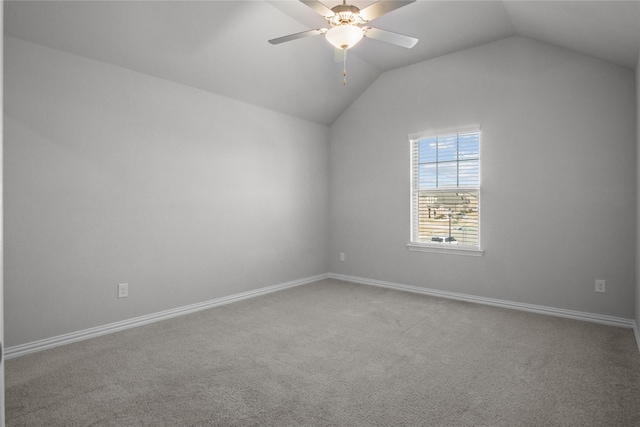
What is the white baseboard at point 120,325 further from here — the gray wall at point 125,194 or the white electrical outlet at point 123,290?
the white electrical outlet at point 123,290

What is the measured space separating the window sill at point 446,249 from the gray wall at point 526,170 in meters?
0.07

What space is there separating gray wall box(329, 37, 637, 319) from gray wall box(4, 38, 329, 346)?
4.74 feet

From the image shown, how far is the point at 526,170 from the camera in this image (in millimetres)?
3904

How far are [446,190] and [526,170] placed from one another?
90 centimetres

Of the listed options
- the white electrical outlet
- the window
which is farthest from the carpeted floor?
the window

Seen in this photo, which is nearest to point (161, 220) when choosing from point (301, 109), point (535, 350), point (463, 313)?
point (301, 109)

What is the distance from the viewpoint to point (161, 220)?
3693 mm

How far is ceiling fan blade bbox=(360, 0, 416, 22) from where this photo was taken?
7.88 ft

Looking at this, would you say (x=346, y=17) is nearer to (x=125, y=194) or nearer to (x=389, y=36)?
(x=389, y=36)

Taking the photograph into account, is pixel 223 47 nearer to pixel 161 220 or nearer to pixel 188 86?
pixel 188 86

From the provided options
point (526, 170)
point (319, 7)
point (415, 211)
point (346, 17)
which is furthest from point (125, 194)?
point (526, 170)

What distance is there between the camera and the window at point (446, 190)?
4.33 m

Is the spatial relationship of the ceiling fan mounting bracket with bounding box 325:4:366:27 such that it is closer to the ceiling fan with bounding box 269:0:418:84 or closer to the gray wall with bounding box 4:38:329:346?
the ceiling fan with bounding box 269:0:418:84

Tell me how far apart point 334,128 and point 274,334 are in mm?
3335
